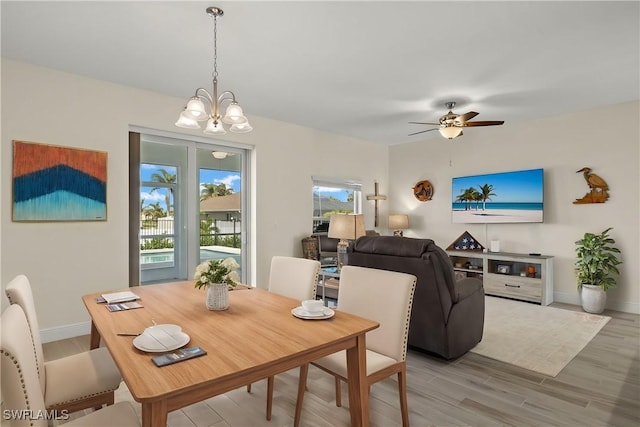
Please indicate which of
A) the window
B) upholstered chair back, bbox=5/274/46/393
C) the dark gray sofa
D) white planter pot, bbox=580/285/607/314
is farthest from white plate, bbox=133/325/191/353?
white planter pot, bbox=580/285/607/314

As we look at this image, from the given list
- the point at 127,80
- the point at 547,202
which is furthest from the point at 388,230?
the point at 127,80

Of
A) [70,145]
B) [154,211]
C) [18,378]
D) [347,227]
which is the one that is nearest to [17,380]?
[18,378]

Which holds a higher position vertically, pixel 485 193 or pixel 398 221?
pixel 485 193

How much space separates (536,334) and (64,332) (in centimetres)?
482

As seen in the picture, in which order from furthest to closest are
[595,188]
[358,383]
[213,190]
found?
[213,190]
[595,188]
[358,383]

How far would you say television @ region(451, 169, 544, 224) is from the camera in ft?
16.8

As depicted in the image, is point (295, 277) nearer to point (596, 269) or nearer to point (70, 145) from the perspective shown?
point (70, 145)

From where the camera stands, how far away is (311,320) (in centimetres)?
173

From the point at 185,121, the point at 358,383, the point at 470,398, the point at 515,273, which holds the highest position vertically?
the point at 185,121

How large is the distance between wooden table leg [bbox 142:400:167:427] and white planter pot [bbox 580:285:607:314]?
5144 millimetres

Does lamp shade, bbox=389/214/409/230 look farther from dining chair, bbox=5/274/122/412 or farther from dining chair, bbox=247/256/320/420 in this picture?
dining chair, bbox=5/274/122/412

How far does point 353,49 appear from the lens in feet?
10.1

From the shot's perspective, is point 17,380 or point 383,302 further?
point 383,302

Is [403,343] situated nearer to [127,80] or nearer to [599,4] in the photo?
[599,4]
